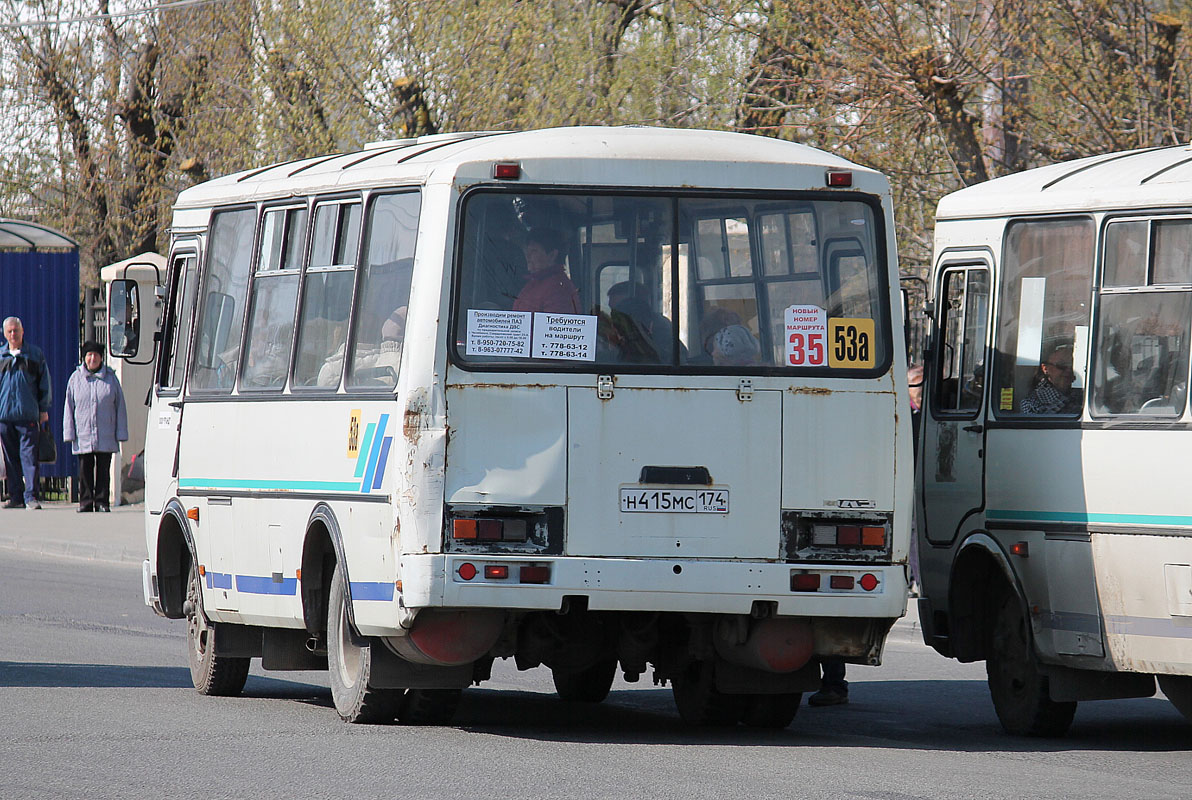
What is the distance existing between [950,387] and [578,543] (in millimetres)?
2766

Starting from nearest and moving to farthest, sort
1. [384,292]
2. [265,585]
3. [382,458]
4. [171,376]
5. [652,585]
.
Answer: [652,585] < [382,458] < [384,292] < [265,585] < [171,376]

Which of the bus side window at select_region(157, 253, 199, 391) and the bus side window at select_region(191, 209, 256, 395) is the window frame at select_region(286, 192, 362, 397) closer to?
the bus side window at select_region(191, 209, 256, 395)

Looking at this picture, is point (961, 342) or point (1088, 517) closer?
point (1088, 517)

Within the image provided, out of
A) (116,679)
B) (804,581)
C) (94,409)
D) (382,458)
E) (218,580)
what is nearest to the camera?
(804,581)

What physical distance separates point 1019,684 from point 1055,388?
148cm

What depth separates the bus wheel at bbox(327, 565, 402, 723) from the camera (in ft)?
32.2

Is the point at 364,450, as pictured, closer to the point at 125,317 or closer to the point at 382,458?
the point at 382,458

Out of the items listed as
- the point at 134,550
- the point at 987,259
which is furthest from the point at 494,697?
the point at 134,550

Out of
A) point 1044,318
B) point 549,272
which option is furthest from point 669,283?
point 1044,318

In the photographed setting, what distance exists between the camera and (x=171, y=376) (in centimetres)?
1201

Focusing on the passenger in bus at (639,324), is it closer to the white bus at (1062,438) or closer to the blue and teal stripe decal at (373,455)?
the blue and teal stripe decal at (373,455)

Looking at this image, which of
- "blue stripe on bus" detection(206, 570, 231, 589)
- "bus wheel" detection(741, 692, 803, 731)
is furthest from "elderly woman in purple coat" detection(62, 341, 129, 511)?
"bus wheel" detection(741, 692, 803, 731)

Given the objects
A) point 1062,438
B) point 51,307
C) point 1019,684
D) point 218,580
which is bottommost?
point 1019,684

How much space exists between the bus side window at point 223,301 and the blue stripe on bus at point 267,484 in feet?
1.61
